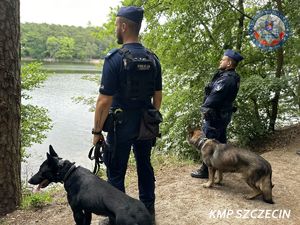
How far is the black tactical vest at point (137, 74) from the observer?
10.9 ft

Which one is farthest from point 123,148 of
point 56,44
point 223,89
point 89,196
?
point 56,44

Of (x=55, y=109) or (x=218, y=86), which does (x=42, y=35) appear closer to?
(x=55, y=109)

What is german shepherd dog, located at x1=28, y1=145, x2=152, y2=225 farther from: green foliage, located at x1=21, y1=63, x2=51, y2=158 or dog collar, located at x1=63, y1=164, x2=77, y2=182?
green foliage, located at x1=21, y1=63, x2=51, y2=158

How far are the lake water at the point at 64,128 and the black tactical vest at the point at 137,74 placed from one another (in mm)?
7622

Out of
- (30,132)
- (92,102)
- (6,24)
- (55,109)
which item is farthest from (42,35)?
(6,24)

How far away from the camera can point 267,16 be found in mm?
8117

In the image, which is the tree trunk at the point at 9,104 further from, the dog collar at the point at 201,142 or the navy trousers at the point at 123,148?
the dog collar at the point at 201,142

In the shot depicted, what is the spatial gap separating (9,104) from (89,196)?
80.8 inches

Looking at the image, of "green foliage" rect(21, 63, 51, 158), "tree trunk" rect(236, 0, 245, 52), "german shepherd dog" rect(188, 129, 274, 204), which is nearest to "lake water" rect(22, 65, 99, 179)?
"green foliage" rect(21, 63, 51, 158)

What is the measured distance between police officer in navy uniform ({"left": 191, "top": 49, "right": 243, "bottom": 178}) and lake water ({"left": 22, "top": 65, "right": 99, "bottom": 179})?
6611mm

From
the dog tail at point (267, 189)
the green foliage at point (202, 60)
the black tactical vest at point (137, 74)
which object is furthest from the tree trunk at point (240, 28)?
the black tactical vest at point (137, 74)

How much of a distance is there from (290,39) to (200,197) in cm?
468

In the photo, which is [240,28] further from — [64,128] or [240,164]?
[64,128]

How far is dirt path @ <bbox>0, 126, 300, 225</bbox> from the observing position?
4.33 m
